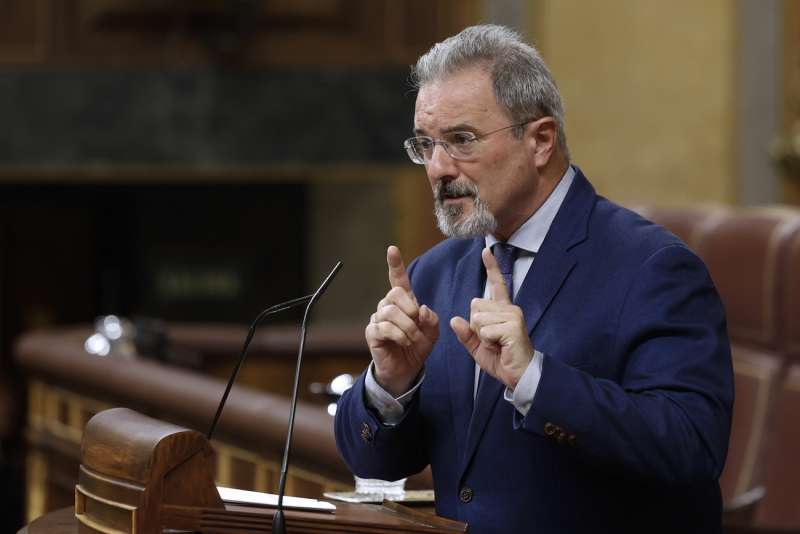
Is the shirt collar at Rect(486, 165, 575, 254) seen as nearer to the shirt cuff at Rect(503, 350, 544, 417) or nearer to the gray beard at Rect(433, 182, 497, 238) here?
the gray beard at Rect(433, 182, 497, 238)

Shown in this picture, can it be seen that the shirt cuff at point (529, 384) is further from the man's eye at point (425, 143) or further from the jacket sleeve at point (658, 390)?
the man's eye at point (425, 143)

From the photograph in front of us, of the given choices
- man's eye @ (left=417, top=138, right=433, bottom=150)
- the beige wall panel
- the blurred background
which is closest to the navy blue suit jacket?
man's eye @ (left=417, top=138, right=433, bottom=150)

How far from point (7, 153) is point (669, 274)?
491 centimetres

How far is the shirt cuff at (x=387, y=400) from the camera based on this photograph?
6.81 ft

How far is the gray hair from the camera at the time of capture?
2.08 m

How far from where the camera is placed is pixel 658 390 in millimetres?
1868

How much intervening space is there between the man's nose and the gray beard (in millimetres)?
17

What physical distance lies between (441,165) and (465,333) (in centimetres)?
29

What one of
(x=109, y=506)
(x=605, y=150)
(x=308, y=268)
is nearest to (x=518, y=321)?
(x=109, y=506)

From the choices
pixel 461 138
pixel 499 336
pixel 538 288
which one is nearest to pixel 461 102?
pixel 461 138

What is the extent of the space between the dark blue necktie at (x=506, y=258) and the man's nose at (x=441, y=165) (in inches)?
5.5

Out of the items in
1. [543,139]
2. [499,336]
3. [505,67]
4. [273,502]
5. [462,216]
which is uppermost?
[505,67]

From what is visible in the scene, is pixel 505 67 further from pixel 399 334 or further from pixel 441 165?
pixel 399 334

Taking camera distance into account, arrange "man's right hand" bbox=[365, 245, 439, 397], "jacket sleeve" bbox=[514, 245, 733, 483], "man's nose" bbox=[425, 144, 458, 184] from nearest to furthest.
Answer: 1. "jacket sleeve" bbox=[514, 245, 733, 483]
2. "man's right hand" bbox=[365, 245, 439, 397]
3. "man's nose" bbox=[425, 144, 458, 184]
